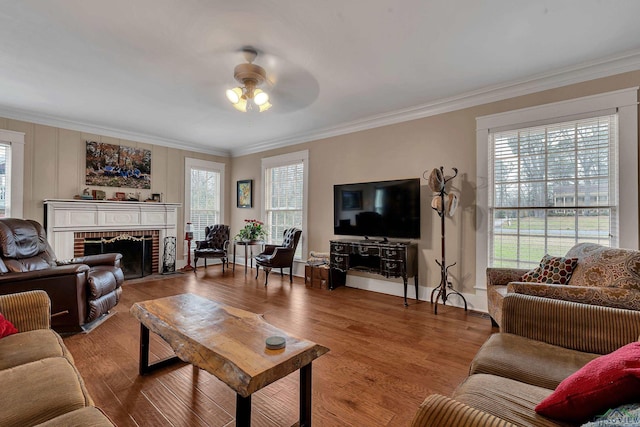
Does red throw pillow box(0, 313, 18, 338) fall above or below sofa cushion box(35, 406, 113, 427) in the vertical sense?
above

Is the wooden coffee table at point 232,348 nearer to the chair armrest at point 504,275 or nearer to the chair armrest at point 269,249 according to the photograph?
the chair armrest at point 504,275

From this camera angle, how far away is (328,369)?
2.21m

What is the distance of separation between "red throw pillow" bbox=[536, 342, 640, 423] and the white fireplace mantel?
5.90 meters

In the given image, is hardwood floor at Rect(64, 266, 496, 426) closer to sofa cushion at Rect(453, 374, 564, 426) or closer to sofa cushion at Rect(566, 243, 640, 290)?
sofa cushion at Rect(453, 374, 564, 426)

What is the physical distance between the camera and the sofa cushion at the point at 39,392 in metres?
1.02

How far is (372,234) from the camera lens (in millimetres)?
4359

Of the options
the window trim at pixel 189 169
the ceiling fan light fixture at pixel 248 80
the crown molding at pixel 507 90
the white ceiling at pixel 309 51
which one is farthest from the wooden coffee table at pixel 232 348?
the window trim at pixel 189 169

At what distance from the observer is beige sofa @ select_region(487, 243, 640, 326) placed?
186 centimetres

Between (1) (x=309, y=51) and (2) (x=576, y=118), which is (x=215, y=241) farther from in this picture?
(2) (x=576, y=118)

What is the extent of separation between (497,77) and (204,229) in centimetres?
582

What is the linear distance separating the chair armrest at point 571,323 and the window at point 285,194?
393 cm

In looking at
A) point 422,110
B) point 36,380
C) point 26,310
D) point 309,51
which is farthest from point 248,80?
point 36,380

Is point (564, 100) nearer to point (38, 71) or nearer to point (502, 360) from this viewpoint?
point (502, 360)

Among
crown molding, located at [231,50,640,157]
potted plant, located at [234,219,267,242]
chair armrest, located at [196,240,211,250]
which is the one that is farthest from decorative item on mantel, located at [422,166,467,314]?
chair armrest, located at [196,240,211,250]
